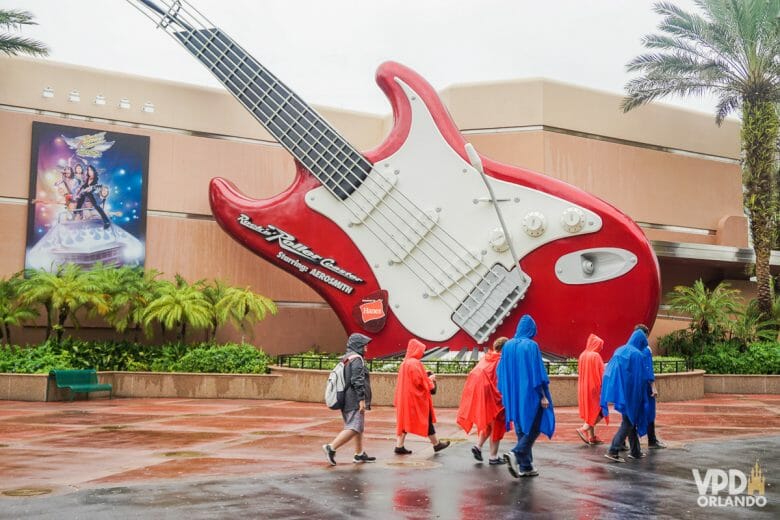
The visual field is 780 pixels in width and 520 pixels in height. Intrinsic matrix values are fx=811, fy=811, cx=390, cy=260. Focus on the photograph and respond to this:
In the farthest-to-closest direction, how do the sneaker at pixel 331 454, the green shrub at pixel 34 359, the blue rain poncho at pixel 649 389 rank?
1. the green shrub at pixel 34 359
2. the blue rain poncho at pixel 649 389
3. the sneaker at pixel 331 454

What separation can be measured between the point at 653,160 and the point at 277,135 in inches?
484

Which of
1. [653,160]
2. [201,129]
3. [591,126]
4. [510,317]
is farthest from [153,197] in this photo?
[653,160]

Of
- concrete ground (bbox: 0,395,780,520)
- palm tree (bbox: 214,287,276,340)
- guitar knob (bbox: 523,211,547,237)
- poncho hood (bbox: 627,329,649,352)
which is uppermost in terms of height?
guitar knob (bbox: 523,211,547,237)

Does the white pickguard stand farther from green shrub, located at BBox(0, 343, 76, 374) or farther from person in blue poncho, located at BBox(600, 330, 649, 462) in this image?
person in blue poncho, located at BBox(600, 330, 649, 462)

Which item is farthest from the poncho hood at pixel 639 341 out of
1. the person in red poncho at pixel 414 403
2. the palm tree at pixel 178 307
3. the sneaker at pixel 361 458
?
the palm tree at pixel 178 307

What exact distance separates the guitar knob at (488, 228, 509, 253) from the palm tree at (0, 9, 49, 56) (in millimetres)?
12430

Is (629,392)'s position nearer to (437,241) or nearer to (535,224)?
(535,224)

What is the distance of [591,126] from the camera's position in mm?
A: 24609

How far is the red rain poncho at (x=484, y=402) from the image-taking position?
948 centimetres

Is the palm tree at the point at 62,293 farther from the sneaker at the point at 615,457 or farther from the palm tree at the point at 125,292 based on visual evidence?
the sneaker at the point at 615,457

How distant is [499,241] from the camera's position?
61.3 ft

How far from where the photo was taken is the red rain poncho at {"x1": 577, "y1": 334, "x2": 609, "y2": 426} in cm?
1100

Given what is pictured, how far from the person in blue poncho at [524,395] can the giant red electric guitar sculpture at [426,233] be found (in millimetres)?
9235

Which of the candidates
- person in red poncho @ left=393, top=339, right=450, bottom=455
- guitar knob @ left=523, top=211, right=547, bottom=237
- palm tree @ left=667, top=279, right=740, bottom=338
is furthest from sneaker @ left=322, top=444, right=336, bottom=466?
palm tree @ left=667, top=279, right=740, bottom=338
